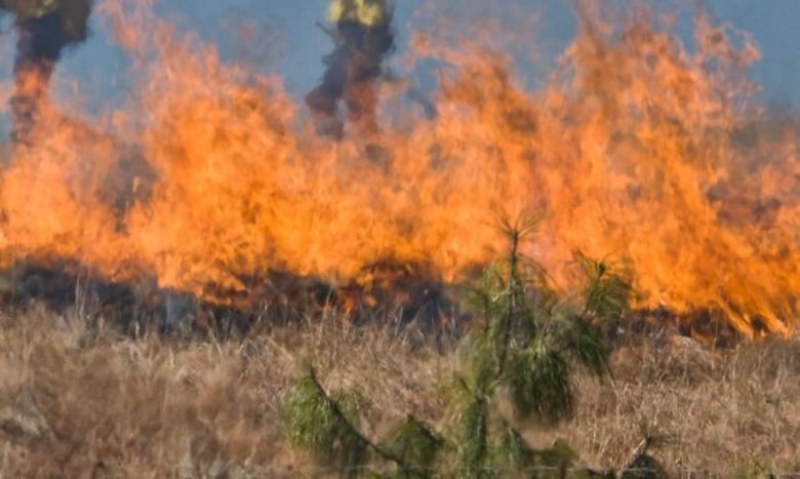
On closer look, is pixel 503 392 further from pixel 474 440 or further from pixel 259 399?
pixel 259 399

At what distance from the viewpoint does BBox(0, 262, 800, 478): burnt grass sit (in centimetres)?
766

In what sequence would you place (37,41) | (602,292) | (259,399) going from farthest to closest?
1. (37,41)
2. (259,399)
3. (602,292)

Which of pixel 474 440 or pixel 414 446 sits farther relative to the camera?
pixel 414 446

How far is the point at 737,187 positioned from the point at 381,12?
509 centimetres

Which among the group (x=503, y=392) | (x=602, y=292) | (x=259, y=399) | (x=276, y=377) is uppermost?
(x=602, y=292)

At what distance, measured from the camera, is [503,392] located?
4375 millimetres

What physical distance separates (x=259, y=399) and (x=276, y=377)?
67 cm

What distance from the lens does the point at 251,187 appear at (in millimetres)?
12672

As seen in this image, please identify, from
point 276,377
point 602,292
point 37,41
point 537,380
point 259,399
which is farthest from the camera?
point 37,41

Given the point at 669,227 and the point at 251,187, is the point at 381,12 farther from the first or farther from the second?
the point at 669,227

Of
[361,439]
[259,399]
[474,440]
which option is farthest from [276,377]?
[474,440]

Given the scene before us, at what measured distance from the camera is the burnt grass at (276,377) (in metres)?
7.66

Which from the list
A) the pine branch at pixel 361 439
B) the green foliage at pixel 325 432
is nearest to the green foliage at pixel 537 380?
the pine branch at pixel 361 439

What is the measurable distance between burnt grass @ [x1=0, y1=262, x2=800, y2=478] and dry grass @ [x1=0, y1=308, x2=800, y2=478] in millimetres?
16
